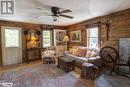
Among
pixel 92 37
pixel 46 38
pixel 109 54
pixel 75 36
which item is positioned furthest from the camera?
pixel 46 38

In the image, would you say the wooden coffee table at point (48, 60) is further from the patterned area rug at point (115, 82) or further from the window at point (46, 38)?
the patterned area rug at point (115, 82)

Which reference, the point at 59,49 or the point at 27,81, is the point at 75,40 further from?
the point at 27,81

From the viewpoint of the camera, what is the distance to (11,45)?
5816 mm

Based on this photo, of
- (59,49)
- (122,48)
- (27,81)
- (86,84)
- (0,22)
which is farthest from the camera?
(59,49)

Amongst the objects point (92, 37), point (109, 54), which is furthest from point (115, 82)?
point (92, 37)

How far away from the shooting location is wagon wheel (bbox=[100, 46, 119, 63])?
397 cm

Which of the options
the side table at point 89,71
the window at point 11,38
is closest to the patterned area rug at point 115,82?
the side table at point 89,71

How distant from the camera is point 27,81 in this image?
3.40 metres

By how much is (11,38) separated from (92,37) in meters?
4.48

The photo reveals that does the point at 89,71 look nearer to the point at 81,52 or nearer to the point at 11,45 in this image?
the point at 81,52

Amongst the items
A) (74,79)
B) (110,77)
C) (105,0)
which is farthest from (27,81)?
(105,0)

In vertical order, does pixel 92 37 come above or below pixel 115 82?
above

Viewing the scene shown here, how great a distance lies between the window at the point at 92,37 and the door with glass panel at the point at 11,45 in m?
3.92

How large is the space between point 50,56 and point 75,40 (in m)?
2.10
